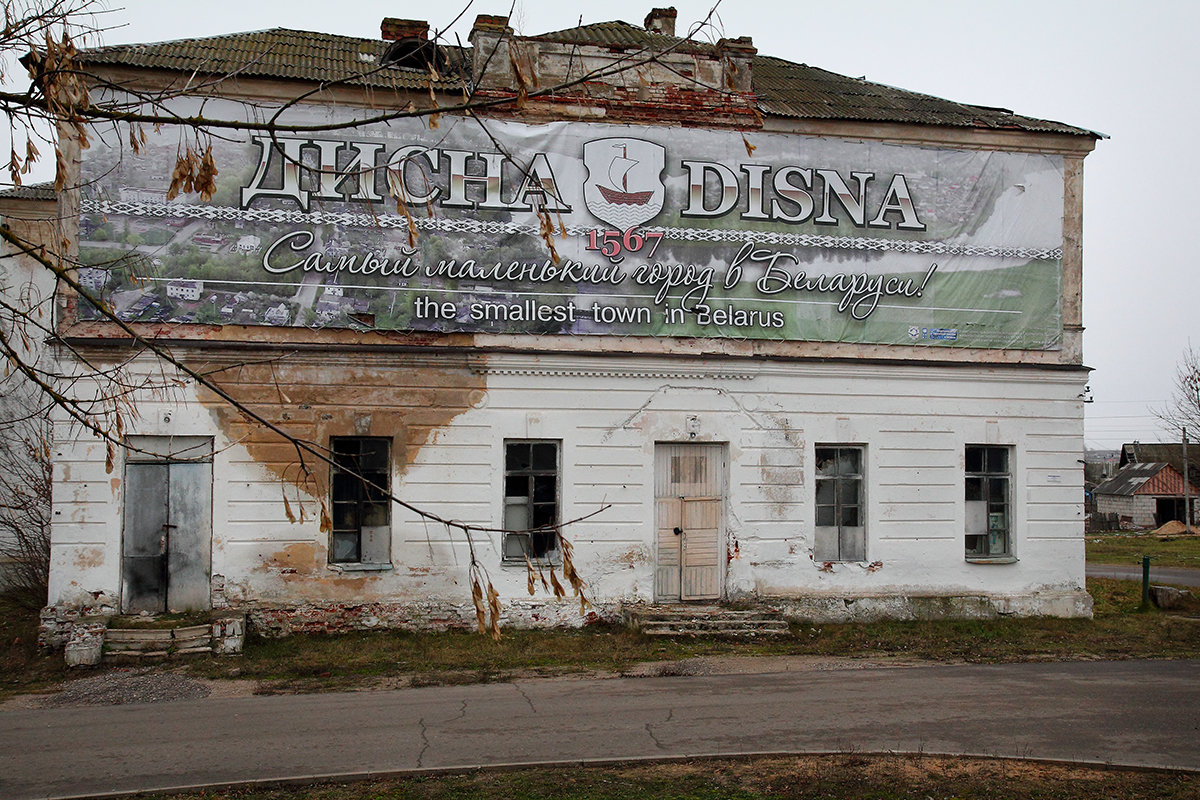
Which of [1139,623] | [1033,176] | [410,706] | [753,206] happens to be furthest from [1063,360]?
[410,706]

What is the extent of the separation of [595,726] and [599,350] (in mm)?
6466

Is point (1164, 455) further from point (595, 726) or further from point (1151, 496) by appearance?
point (595, 726)

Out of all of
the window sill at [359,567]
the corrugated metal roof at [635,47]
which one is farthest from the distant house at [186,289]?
the window sill at [359,567]

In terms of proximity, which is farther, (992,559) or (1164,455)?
(1164,455)

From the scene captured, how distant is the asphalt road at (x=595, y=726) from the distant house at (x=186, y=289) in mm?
5665

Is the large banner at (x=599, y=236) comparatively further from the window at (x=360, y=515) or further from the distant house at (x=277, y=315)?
the window at (x=360, y=515)

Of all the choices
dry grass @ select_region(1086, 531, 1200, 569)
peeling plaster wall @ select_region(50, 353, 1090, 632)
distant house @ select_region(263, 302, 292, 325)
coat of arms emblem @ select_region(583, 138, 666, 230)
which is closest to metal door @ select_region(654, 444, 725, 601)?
peeling plaster wall @ select_region(50, 353, 1090, 632)

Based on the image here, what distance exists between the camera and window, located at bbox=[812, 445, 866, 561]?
49.9 ft

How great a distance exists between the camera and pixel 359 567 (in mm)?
13734

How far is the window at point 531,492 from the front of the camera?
47.1ft

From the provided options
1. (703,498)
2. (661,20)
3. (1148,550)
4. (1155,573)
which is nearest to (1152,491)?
(1148,550)

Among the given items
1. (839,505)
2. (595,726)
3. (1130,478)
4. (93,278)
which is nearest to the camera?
(595,726)

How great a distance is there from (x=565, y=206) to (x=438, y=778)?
355 inches

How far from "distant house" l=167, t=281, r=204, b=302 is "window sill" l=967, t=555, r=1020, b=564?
1229 centimetres
